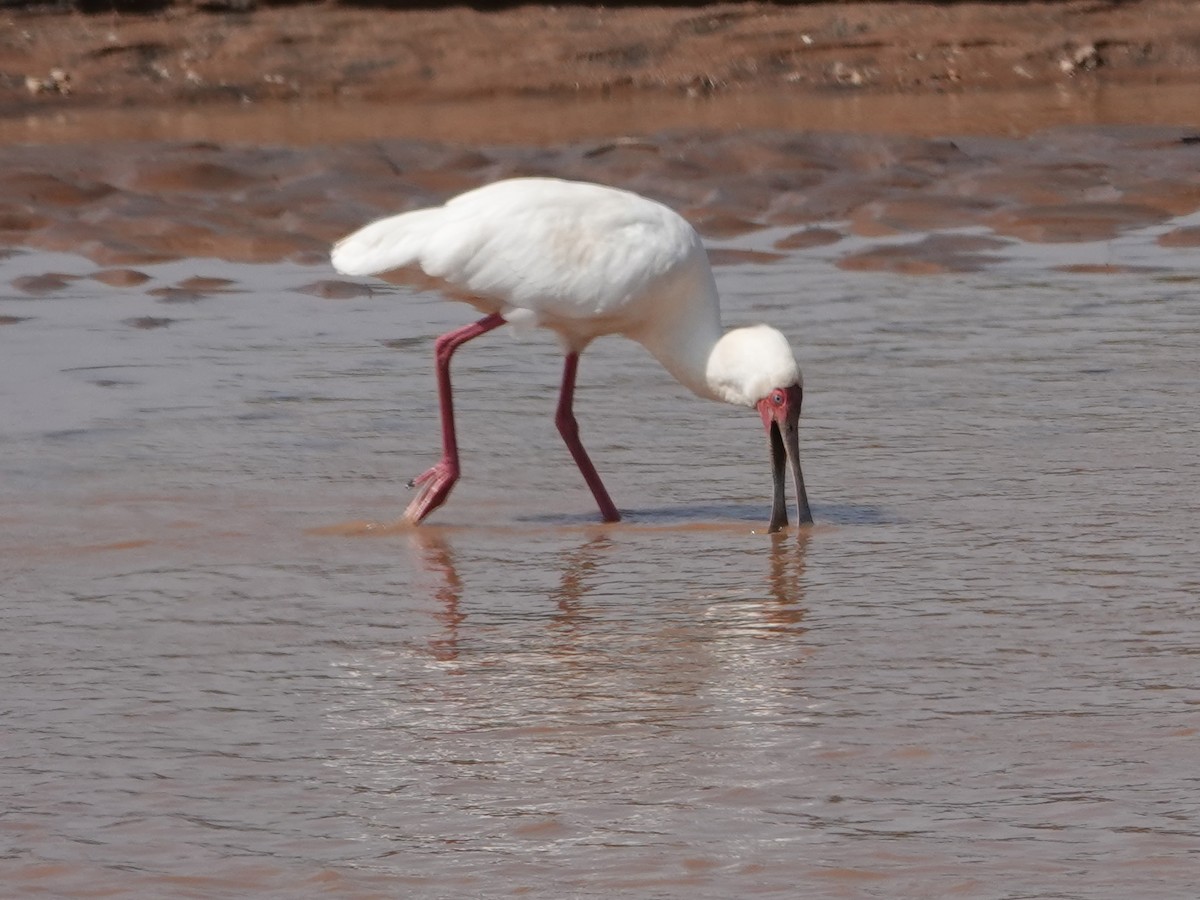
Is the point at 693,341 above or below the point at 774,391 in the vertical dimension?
above

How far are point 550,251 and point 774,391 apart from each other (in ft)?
2.58

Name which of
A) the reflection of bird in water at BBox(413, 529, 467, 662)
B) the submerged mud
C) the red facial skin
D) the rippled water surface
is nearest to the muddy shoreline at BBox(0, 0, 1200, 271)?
the submerged mud

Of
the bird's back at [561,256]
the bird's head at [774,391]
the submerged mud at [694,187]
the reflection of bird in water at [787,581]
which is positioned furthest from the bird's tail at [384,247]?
the submerged mud at [694,187]

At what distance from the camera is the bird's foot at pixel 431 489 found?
21.1 feet

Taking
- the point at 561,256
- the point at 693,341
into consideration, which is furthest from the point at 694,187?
the point at 561,256

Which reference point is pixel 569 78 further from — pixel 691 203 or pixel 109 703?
pixel 109 703

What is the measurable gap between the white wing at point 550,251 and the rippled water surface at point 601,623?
65 cm

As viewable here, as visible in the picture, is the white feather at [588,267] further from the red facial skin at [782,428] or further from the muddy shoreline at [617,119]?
the muddy shoreline at [617,119]

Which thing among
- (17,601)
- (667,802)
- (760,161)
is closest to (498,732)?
(667,802)

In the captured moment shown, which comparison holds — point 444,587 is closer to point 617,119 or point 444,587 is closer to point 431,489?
point 431,489

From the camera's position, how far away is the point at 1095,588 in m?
5.40

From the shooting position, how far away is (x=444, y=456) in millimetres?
6605

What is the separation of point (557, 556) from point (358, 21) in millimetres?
14360

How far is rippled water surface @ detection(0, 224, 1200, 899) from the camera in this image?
3.77 metres
